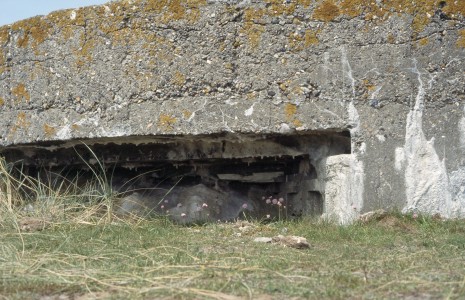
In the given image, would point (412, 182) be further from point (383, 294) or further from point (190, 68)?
point (383, 294)

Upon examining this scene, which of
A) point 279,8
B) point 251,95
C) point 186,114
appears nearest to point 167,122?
point 186,114

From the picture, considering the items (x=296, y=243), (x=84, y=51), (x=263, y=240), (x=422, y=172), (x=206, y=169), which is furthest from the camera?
(x=206, y=169)

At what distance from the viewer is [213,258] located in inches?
139

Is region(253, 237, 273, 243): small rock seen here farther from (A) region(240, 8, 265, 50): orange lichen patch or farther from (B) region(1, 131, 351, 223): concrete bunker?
(A) region(240, 8, 265, 50): orange lichen patch

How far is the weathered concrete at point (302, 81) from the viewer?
189 inches

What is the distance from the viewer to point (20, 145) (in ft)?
18.4

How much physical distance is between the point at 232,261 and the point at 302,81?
5.90 feet

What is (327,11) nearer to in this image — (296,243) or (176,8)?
(176,8)

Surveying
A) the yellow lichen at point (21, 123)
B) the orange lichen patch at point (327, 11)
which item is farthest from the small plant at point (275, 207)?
the yellow lichen at point (21, 123)

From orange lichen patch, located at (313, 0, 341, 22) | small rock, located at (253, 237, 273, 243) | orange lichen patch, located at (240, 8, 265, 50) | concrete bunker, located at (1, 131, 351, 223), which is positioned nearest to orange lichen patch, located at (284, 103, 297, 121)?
concrete bunker, located at (1, 131, 351, 223)

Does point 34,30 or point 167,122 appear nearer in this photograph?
point 167,122

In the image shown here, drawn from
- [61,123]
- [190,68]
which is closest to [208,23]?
[190,68]

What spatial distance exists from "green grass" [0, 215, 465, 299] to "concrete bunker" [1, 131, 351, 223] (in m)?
0.54

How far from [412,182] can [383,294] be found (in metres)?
2.16
